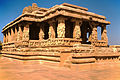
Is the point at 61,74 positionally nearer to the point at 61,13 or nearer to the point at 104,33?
the point at 61,13

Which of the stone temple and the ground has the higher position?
the stone temple

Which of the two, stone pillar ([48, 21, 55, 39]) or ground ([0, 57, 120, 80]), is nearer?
ground ([0, 57, 120, 80])

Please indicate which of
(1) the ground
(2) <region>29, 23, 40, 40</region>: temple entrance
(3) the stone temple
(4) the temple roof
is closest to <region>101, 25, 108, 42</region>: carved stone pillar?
(3) the stone temple

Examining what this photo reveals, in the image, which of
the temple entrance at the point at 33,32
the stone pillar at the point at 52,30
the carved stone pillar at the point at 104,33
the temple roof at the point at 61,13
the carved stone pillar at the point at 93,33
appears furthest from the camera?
the temple entrance at the point at 33,32

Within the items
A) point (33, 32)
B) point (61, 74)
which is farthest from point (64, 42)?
point (33, 32)

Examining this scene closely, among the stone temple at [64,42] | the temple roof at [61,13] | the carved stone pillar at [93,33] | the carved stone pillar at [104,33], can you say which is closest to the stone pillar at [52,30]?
the stone temple at [64,42]

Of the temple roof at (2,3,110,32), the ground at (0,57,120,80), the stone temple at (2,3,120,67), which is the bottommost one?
the ground at (0,57,120,80)

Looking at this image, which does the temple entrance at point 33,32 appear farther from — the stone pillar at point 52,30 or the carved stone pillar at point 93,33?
the carved stone pillar at point 93,33

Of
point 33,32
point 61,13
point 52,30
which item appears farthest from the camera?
point 33,32

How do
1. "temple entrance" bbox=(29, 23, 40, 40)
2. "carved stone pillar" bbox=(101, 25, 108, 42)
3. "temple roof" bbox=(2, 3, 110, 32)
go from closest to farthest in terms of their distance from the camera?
"temple roof" bbox=(2, 3, 110, 32)
"carved stone pillar" bbox=(101, 25, 108, 42)
"temple entrance" bbox=(29, 23, 40, 40)

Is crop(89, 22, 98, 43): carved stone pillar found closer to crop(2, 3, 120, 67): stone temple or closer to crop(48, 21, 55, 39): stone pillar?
crop(2, 3, 120, 67): stone temple

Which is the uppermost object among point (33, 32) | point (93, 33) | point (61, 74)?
point (33, 32)

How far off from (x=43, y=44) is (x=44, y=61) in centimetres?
252

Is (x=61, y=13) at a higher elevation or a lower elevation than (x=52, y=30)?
higher
